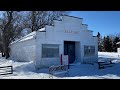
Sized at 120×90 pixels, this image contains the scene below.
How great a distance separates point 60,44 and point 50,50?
4.56ft

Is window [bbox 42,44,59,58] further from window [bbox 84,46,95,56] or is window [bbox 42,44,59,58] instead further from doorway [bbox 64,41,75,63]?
window [bbox 84,46,95,56]

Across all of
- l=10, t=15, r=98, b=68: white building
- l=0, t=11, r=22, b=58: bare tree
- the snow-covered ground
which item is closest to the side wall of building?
l=10, t=15, r=98, b=68: white building

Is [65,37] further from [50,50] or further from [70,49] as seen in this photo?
[50,50]

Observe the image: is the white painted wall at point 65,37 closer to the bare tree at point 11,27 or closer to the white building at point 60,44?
the white building at point 60,44

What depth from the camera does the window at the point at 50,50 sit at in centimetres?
1803

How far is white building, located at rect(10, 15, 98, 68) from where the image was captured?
17.9 m

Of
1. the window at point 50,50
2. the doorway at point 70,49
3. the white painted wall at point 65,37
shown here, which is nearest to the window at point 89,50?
the white painted wall at point 65,37

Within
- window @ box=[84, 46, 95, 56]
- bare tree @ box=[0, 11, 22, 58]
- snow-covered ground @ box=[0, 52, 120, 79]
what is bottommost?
snow-covered ground @ box=[0, 52, 120, 79]
